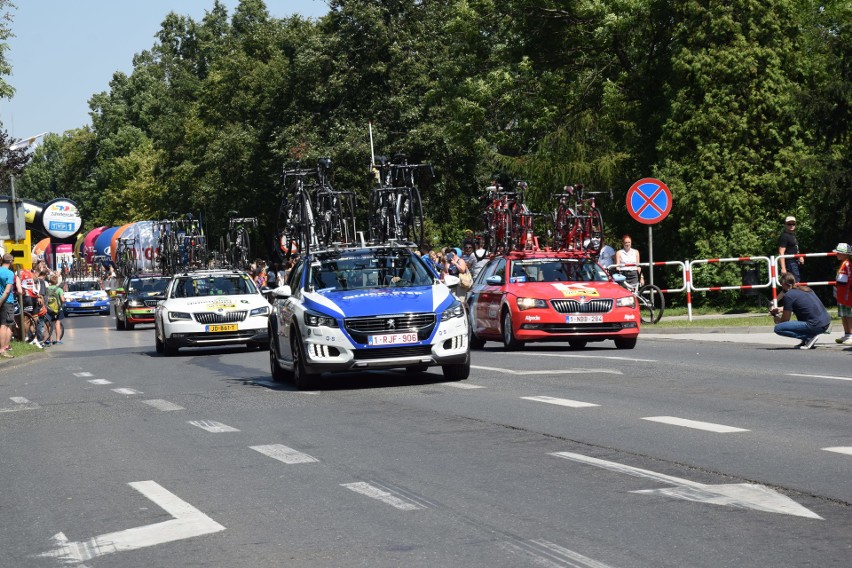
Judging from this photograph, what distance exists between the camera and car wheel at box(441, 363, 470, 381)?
17.7m

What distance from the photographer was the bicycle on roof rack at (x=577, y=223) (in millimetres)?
28922

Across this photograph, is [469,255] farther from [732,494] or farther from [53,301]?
[732,494]

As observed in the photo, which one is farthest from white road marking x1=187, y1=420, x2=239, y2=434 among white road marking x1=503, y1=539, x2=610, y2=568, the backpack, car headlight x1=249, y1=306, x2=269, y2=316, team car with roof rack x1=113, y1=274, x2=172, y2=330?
team car with roof rack x1=113, y1=274, x2=172, y2=330

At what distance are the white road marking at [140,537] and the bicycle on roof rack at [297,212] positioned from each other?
19801 millimetres

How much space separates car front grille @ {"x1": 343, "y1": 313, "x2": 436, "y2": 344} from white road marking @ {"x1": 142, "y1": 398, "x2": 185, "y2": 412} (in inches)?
81.6

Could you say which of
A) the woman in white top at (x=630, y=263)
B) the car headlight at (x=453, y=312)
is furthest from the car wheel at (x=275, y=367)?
the woman in white top at (x=630, y=263)

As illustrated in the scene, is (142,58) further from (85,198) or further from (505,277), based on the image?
(505,277)

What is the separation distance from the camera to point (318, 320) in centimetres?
1697

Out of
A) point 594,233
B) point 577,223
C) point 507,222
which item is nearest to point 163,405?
point 577,223

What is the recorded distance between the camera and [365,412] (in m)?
14.3

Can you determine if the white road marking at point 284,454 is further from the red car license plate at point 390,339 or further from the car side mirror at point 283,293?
the car side mirror at point 283,293

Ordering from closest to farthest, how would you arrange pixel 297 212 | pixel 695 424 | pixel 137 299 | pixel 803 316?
1. pixel 695 424
2. pixel 803 316
3. pixel 297 212
4. pixel 137 299

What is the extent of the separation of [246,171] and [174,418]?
58.2 m

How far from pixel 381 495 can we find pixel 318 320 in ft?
27.0
